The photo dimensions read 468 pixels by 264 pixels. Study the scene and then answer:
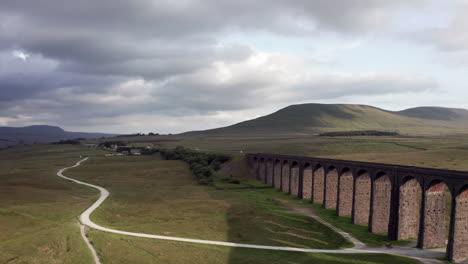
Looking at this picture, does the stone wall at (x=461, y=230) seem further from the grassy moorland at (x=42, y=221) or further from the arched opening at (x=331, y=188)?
the grassy moorland at (x=42, y=221)

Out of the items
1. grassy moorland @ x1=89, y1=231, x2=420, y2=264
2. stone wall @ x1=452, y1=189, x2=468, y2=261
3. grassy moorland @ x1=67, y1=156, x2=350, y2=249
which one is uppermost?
stone wall @ x1=452, y1=189, x2=468, y2=261

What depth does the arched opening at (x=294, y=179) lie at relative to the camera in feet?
287

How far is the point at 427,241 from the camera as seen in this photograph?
49.1m

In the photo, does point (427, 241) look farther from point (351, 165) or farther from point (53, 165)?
point (53, 165)

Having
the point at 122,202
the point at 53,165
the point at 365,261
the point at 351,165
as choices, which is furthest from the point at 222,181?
the point at 53,165

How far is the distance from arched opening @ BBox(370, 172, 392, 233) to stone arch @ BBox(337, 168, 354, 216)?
8.92 m

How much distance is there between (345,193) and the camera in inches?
2675

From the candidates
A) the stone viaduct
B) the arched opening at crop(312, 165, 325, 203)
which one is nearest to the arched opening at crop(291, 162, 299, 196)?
the stone viaduct

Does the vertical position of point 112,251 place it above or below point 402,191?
below

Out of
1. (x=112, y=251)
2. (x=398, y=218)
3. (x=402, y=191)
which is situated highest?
(x=402, y=191)

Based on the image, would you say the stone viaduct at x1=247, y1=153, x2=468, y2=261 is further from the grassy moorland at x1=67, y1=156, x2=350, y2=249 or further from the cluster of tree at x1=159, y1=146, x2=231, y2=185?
the cluster of tree at x1=159, y1=146, x2=231, y2=185

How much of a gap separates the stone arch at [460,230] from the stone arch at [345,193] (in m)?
23.6

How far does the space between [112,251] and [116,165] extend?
101m

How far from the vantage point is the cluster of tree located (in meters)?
111
